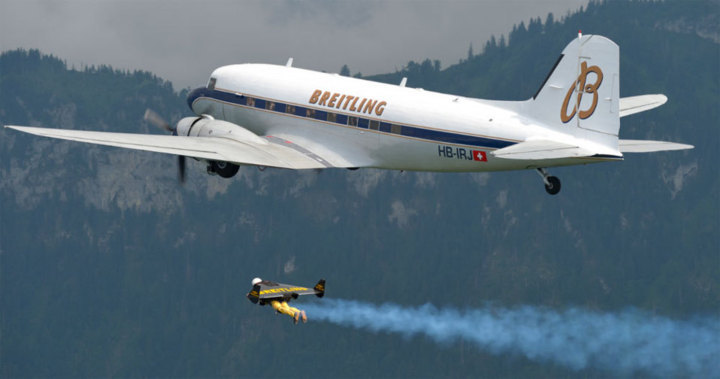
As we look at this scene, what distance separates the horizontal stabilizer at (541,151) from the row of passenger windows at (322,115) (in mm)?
5852

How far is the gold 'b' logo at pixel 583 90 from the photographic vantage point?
45.7m

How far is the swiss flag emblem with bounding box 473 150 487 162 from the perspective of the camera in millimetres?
46938

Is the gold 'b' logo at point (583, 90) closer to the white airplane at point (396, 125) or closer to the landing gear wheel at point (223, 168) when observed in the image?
the white airplane at point (396, 125)

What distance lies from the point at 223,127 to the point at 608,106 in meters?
17.0

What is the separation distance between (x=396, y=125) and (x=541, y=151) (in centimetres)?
712

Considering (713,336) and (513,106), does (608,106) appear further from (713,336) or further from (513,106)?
(713,336)

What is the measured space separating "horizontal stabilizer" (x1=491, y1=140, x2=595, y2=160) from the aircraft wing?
9.22m

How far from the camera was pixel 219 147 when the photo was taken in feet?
Answer: 165

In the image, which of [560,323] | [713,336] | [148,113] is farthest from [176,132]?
[713,336]

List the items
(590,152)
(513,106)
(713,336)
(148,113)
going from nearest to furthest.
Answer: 1. (590,152)
2. (513,106)
3. (148,113)
4. (713,336)

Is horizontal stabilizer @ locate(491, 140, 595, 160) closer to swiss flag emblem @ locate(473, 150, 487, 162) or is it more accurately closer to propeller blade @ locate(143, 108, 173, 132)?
swiss flag emblem @ locate(473, 150, 487, 162)

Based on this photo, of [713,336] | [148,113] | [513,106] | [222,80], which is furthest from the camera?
[713,336]

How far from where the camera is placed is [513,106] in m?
47.7

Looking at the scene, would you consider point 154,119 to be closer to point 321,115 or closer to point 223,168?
point 223,168
